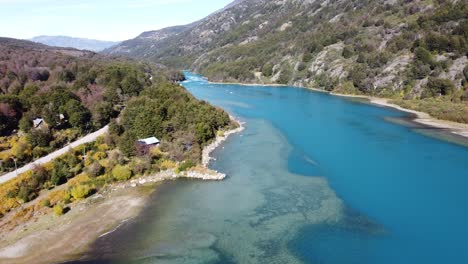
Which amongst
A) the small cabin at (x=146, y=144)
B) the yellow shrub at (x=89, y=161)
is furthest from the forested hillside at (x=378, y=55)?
the yellow shrub at (x=89, y=161)

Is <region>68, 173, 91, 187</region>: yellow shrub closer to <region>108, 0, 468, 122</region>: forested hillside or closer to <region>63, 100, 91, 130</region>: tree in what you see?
<region>63, 100, 91, 130</region>: tree

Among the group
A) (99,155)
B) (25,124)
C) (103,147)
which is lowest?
(99,155)

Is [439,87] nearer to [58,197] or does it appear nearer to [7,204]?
[58,197]

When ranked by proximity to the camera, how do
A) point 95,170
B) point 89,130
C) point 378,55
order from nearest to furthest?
point 95,170 → point 89,130 → point 378,55

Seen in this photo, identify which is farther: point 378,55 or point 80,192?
point 378,55

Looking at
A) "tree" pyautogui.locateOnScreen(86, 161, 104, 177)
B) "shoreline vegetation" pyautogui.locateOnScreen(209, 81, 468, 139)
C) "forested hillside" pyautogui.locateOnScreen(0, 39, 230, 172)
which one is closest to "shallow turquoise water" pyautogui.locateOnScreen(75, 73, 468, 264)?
"forested hillside" pyautogui.locateOnScreen(0, 39, 230, 172)

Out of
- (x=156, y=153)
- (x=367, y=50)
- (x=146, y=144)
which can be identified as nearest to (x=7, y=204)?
(x=156, y=153)

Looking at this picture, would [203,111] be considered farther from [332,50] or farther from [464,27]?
[332,50]
